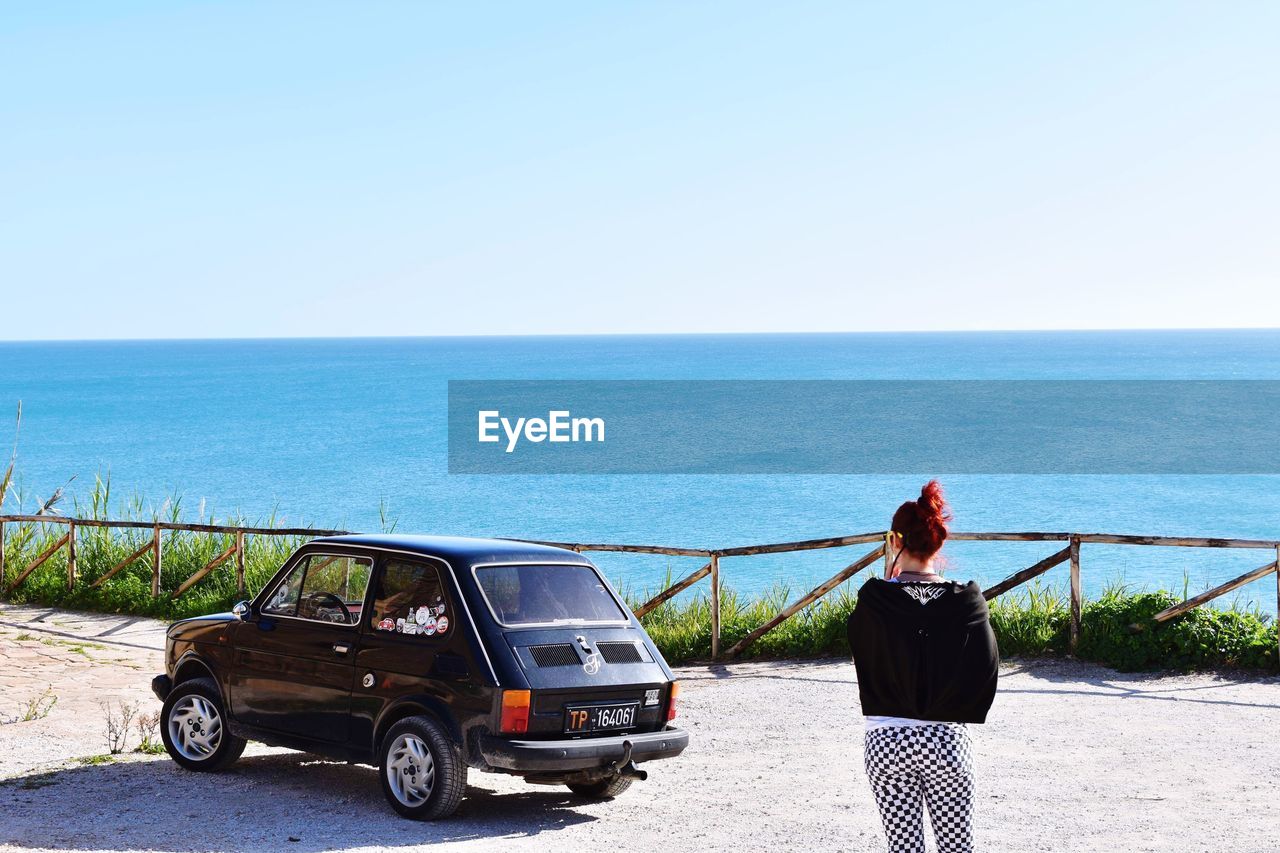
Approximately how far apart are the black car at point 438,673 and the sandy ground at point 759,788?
1.16 ft

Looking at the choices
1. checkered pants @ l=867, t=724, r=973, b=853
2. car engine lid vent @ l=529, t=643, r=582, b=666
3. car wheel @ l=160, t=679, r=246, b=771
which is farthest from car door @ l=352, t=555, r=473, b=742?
checkered pants @ l=867, t=724, r=973, b=853

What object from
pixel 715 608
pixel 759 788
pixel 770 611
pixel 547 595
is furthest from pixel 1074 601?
pixel 547 595

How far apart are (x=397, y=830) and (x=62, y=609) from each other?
12.6 meters

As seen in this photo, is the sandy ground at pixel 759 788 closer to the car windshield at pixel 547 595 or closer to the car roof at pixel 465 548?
the car windshield at pixel 547 595

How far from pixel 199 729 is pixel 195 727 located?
1.9 inches

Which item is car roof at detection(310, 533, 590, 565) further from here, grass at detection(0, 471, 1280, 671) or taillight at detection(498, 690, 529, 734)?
grass at detection(0, 471, 1280, 671)

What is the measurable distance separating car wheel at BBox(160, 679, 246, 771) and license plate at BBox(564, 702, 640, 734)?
260cm

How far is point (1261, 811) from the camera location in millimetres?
8344

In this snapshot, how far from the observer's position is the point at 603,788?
8.84 m

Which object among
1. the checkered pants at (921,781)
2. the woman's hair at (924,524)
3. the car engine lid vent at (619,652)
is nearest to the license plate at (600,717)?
the car engine lid vent at (619,652)

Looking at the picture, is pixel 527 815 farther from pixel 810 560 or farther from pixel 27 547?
pixel 810 560

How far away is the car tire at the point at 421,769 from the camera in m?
7.98

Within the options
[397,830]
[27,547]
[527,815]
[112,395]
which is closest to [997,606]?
[527,815]

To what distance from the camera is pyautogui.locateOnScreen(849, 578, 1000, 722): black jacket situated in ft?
17.3
